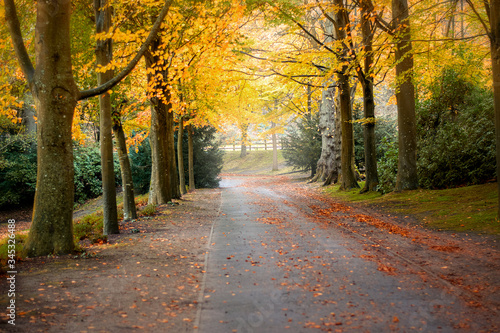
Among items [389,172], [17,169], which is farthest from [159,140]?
[389,172]

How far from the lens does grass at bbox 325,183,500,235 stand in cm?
870

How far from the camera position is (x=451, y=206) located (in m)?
10.5

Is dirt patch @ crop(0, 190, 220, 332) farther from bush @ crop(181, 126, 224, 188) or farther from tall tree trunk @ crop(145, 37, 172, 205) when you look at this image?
bush @ crop(181, 126, 224, 188)

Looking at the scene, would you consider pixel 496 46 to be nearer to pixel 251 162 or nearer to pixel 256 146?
pixel 251 162

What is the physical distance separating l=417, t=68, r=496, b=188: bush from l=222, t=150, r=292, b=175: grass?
102ft

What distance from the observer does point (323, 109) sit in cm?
2392

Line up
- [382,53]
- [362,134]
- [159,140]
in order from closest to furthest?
[382,53] < [159,140] < [362,134]

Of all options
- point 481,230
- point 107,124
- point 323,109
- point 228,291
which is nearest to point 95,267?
point 228,291

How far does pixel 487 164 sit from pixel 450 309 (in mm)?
9881

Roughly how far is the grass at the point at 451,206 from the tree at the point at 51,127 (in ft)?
26.0

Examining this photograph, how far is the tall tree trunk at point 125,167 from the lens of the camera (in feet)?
36.0

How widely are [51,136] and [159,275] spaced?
306 centimetres

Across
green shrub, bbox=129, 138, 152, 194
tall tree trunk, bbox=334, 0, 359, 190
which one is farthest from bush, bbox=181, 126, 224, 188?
tall tree trunk, bbox=334, 0, 359, 190

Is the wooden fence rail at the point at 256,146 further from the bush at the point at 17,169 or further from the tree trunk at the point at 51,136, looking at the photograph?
the tree trunk at the point at 51,136
